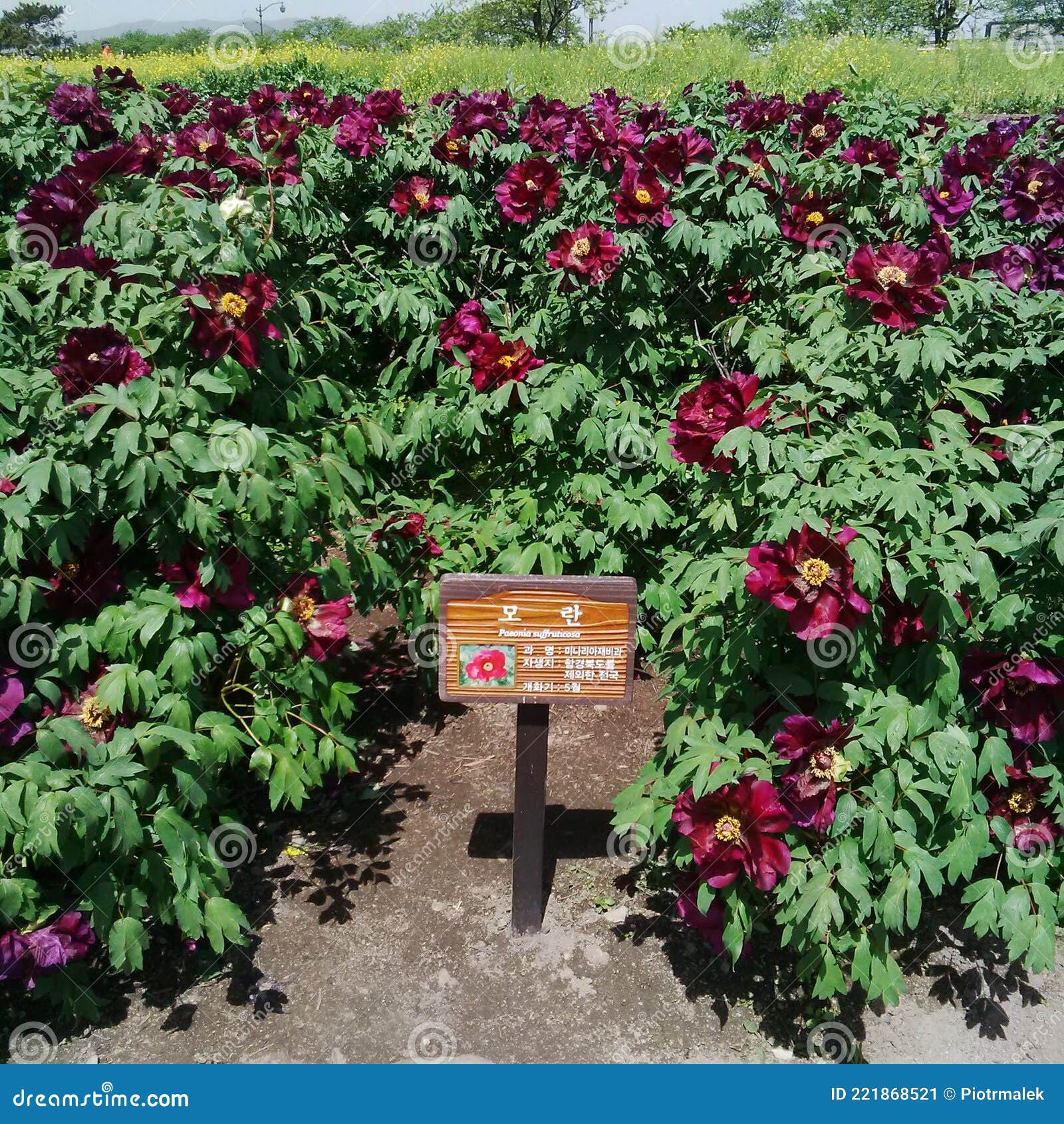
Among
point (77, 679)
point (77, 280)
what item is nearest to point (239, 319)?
point (77, 280)

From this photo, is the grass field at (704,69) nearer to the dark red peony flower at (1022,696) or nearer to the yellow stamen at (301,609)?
the dark red peony flower at (1022,696)

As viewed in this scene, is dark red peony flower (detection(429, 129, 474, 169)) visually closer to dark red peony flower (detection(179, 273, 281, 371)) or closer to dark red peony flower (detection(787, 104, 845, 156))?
dark red peony flower (detection(787, 104, 845, 156))

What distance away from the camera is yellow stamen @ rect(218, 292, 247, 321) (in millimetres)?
2537

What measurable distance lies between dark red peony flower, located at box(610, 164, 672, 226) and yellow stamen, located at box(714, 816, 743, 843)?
2242mm

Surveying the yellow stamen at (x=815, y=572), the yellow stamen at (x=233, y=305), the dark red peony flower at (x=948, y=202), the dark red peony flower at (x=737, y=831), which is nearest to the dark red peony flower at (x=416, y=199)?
the yellow stamen at (x=233, y=305)

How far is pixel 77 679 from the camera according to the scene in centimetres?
252

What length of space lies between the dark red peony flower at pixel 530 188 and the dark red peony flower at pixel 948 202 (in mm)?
1592

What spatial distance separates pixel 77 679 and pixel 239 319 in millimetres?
1039

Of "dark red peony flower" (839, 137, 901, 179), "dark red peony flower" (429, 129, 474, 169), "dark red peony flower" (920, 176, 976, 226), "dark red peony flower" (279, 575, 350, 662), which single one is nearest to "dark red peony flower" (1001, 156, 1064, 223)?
"dark red peony flower" (920, 176, 976, 226)

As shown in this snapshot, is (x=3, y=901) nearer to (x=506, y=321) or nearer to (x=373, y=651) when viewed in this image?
(x=373, y=651)

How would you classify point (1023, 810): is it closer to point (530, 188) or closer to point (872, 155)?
point (872, 155)

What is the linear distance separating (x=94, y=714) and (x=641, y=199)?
99.7 inches

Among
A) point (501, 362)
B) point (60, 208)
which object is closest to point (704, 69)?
point (501, 362)

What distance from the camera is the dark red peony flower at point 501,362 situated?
3582 mm
